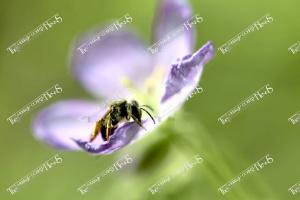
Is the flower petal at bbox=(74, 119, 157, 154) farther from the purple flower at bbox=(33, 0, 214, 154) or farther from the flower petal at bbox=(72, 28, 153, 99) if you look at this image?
the flower petal at bbox=(72, 28, 153, 99)

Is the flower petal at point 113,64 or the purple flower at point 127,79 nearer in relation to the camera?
the purple flower at point 127,79

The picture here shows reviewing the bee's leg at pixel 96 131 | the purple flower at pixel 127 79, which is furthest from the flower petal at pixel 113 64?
the bee's leg at pixel 96 131

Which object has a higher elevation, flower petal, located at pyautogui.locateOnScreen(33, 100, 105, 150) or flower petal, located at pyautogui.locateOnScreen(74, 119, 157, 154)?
flower petal, located at pyautogui.locateOnScreen(33, 100, 105, 150)

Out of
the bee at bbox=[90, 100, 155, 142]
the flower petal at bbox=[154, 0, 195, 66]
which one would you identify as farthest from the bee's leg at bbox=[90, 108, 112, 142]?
the flower petal at bbox=[154, 0, 195, 66]

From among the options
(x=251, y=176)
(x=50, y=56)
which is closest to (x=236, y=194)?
(x=251, y=176)

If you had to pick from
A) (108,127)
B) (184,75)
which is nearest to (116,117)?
(108,127)

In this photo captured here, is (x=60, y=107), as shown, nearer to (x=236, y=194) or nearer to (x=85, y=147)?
(x=85, y=147)

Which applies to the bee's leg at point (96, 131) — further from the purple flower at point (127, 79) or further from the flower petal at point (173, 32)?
the flower petal at point (173, 32)

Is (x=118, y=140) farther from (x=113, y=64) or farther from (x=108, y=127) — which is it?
(x=113, y=64)
